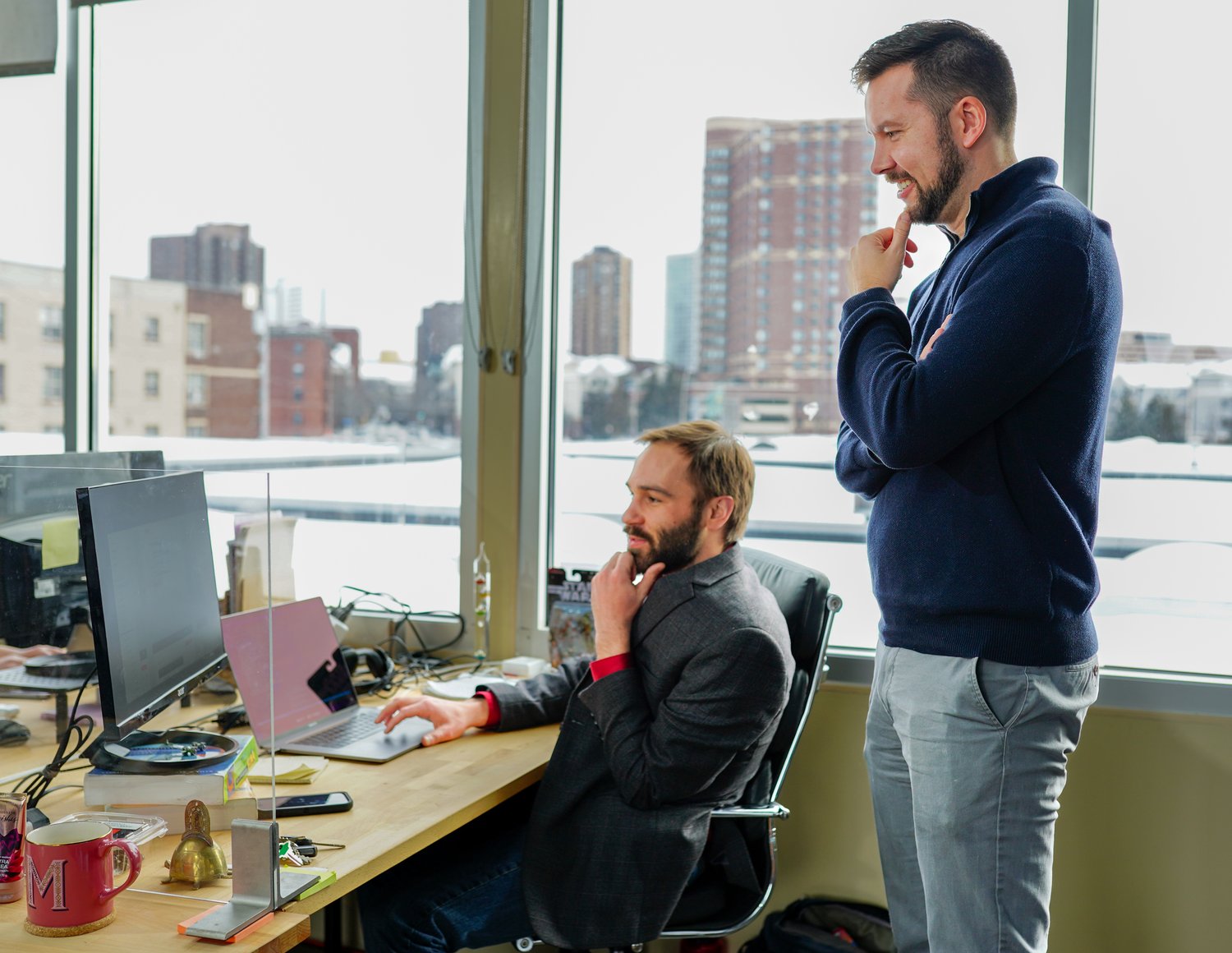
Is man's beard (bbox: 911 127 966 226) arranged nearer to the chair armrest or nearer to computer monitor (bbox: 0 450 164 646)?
the chair armrest

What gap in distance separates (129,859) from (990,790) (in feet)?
3.55

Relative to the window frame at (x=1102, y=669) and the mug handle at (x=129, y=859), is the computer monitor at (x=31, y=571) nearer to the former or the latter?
the mug handle at (x=129, y=859)

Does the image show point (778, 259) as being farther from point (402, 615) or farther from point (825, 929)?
point (825, 929)

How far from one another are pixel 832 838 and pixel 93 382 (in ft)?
8.11

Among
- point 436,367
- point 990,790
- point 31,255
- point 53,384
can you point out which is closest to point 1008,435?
point 990,790

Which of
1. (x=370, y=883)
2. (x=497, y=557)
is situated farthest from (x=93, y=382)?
(x=370, y=883)

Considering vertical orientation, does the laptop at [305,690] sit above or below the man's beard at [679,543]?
below

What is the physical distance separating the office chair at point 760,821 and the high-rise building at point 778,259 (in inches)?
25.9

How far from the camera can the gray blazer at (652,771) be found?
182 centimetres

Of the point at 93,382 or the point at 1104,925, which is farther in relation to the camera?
the point at 93,382

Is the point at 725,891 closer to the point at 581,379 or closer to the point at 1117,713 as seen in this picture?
the point at 1117,713

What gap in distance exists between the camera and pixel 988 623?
152cm

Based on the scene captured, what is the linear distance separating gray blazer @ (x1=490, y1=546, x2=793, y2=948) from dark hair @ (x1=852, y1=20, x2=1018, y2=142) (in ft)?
2.80

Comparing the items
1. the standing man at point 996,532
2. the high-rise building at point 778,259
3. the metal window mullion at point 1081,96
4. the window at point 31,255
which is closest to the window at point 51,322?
the window at point 31,255
